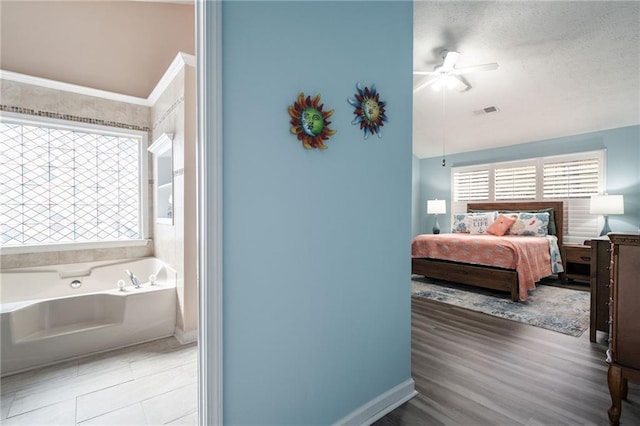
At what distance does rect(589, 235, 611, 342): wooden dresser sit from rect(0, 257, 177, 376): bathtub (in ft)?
11.7

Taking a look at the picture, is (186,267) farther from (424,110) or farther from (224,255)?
(424,110)

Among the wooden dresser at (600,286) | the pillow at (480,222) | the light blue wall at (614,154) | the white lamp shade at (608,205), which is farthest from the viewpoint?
the pillow at (480,222)

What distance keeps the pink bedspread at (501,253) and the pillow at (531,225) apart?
0.35 meters

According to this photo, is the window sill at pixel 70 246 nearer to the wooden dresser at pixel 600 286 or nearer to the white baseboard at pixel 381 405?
the white baseboard at pixel 381 405

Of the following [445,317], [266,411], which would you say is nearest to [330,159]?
[266,411]

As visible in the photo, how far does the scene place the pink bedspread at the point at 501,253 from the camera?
11.4ft

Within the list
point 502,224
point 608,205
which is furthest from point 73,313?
point 608,205

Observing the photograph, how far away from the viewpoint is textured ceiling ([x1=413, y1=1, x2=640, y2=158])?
2740 millimetres

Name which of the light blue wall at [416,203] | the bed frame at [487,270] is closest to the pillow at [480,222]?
the bed frame at [487,270]

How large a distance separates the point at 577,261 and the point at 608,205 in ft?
2.86

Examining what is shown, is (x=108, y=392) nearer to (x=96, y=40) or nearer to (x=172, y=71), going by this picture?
(x=172, y=71)

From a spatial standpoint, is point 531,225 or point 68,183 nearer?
point 68,183

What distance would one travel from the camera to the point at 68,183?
337cm

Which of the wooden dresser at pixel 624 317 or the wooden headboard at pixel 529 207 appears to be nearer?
the wooden dresser at pixel 624 317
